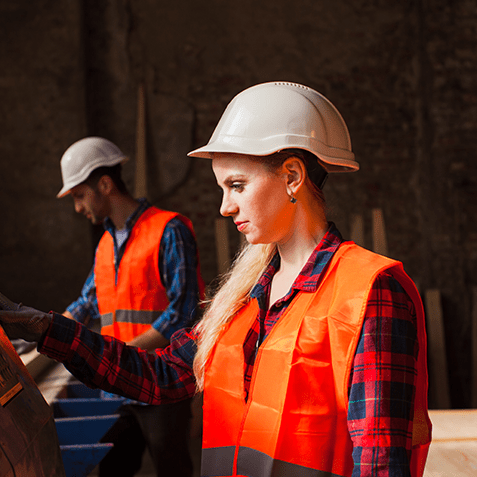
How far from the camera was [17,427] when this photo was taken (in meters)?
0.94

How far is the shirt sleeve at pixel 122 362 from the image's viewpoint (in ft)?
4.19

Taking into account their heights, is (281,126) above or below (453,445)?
above

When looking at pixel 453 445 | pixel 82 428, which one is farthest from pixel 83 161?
pixel 453 445

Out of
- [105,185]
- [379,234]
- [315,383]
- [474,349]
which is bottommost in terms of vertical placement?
[474,349]

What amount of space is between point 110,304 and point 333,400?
177 cm

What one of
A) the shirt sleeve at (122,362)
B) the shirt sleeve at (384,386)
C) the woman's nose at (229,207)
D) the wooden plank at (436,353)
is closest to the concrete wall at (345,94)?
the wooden plank at (436,353)

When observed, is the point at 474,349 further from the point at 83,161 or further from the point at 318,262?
the point at 318,262

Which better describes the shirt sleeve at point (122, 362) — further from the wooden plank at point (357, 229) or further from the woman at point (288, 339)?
the wooden plank at point (357, 229)

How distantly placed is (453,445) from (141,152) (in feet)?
12.5

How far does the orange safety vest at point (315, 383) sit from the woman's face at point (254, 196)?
17 cm

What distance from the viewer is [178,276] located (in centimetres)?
243

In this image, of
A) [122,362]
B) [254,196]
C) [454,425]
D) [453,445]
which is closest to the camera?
[254,196]

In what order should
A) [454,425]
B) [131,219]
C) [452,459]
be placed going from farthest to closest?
[131,219] → [454,425] → [452,459]

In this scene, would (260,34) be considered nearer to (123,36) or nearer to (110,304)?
(123,36)
